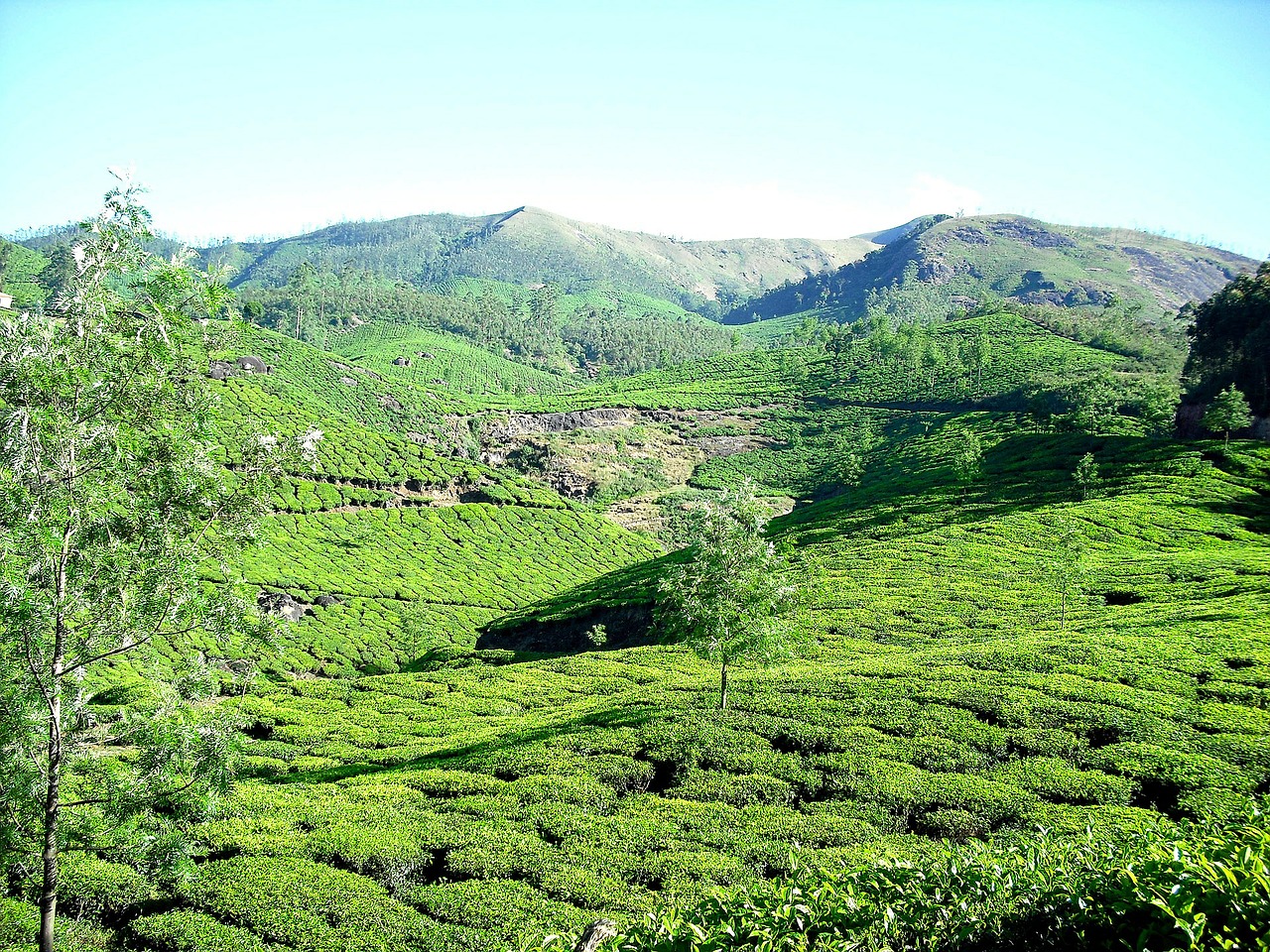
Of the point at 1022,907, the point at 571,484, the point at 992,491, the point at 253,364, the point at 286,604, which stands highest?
the point at 253,364

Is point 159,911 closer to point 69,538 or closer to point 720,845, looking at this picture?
point 69,538

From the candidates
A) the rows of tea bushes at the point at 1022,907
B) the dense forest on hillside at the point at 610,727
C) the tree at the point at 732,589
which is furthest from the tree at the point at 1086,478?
the rows of tea bushes at the point at 1022,907

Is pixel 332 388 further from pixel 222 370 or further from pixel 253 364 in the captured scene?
pixel 222 370

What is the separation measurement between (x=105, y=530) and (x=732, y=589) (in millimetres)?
17237

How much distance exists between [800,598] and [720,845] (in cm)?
1138

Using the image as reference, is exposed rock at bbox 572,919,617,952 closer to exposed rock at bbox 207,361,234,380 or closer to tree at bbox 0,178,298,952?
tree at bbox 0,178,298,952

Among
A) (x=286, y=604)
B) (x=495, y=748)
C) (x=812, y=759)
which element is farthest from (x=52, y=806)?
(x=286, y=604)

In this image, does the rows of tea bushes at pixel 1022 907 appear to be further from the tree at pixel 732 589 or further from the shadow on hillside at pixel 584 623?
the shadow on hillside at pixel 584 623

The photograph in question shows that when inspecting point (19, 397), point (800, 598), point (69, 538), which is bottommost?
point (800, 598)

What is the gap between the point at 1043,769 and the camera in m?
18.9

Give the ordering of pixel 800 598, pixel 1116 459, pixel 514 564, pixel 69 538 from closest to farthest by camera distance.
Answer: pixel 69 538, pixel 800 598, pixel 1116 459, pixel 514 564

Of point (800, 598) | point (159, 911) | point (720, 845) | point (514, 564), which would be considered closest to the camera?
point (159, 911)

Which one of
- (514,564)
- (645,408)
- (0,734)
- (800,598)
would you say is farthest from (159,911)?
(645,408)

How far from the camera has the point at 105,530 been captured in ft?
38.8
